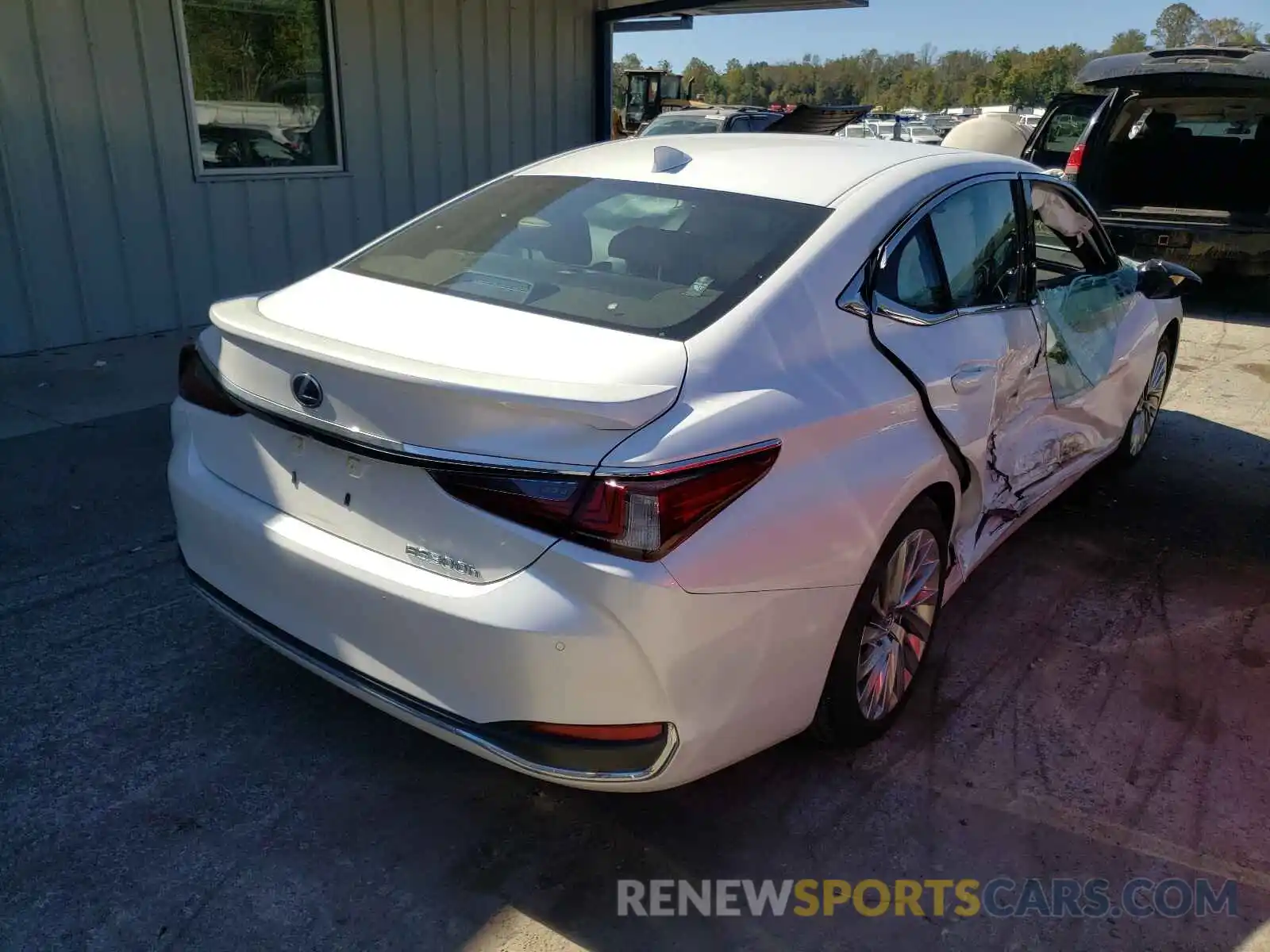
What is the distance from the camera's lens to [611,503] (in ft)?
6.63

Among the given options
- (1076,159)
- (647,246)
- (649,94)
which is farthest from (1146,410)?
(649,94)

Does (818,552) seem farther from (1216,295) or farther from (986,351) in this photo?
(1216,295)

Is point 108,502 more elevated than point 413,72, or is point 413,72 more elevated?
point 413,72

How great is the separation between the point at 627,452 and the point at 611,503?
4.3 inches

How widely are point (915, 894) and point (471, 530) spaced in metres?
1.43

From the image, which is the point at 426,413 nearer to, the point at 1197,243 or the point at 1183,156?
the point at 1197,243

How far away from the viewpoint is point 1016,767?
295 cm

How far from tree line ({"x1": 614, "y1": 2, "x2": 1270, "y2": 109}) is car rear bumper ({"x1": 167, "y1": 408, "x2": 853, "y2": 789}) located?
82.5m

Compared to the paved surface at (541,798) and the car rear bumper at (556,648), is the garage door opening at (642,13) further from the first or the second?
the car rear bumper at (556,648)

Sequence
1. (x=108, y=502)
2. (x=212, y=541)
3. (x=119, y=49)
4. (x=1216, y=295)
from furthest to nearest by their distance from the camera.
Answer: (x=1216, y=295) < (x=119, y=49) < (x=108, y=502) < (x=212, y=541)

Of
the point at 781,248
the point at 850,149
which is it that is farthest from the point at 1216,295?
the point at 781,248

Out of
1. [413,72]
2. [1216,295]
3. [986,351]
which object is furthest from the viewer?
[1216,295]

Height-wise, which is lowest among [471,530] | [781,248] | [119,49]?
[471,530]

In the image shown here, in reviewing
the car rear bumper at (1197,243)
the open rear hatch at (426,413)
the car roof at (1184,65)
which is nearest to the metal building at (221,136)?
the car roof at (1184,65)
